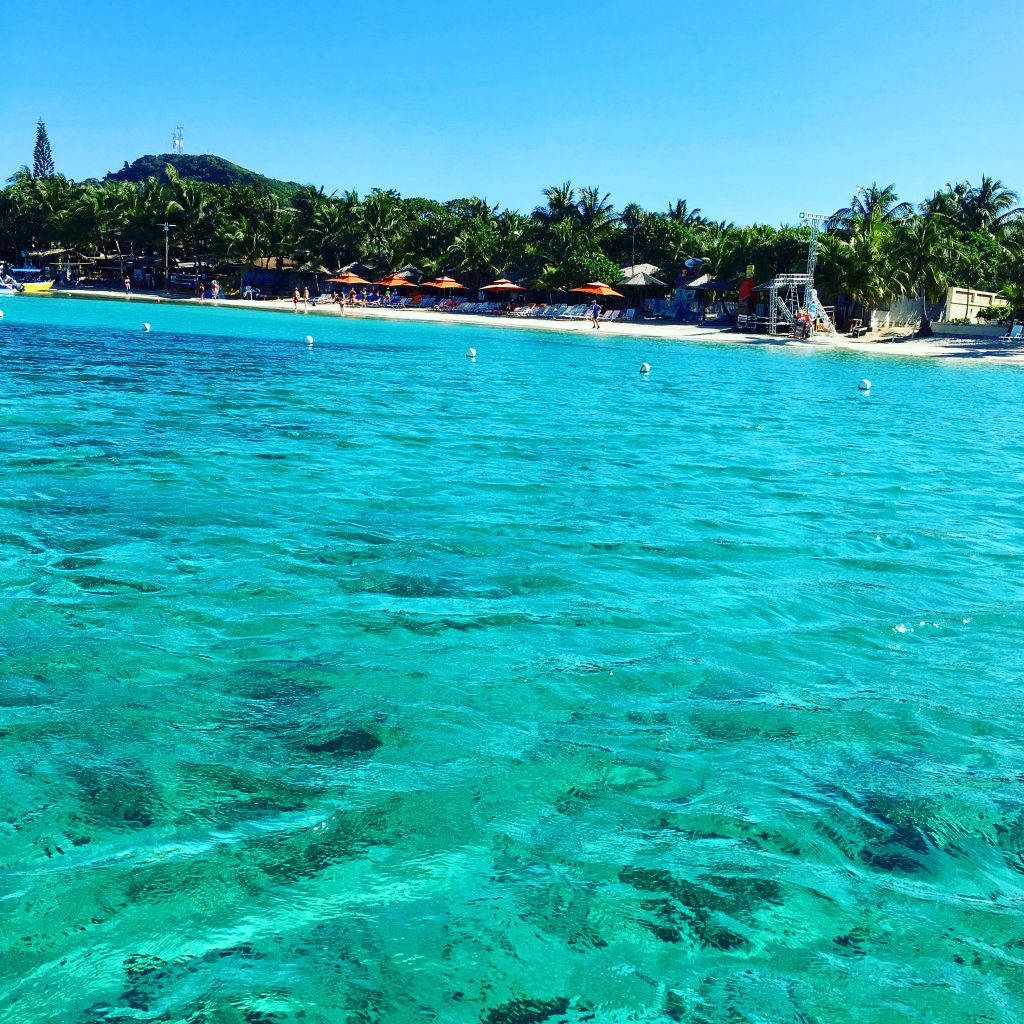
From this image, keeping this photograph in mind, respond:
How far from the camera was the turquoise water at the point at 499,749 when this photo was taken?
124 inches

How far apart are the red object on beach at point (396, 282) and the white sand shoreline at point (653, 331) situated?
397 cm

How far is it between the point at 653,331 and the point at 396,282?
20686 millimetres

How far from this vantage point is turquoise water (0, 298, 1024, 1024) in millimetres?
3139

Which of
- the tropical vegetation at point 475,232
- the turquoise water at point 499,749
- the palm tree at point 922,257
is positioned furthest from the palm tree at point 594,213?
the turquoise water at point 499,749

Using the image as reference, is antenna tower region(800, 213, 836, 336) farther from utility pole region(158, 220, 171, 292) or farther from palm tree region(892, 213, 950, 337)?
utility pole region(158, 220, 171, 292)

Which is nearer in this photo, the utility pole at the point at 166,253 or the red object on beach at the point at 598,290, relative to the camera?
the red object on beach at the point at 598,290

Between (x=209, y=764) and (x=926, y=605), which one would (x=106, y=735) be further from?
(x=926, y=605)

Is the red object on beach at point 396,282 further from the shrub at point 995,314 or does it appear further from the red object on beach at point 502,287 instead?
the shrub at point 995,314

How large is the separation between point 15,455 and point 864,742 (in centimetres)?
1014

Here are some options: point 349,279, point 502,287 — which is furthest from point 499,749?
point 349,279

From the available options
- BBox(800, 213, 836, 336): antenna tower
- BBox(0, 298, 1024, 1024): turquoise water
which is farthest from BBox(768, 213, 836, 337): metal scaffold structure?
BBox(0, 298, 1024, 1024): turquoise water

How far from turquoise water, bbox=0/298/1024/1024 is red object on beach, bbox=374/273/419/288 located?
5227 centimetres

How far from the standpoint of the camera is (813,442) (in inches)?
625

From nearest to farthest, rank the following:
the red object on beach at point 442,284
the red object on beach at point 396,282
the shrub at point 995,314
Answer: the shrub at point 995,314 < the red object on beach at point 442,284 < the red object on beach at point 396,282
